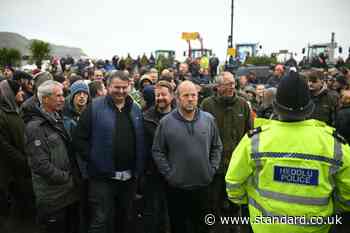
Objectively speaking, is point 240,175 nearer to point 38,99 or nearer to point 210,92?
point 38,99

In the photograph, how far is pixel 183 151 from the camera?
141 inches

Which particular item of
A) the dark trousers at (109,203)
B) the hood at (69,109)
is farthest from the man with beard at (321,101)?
the hood at (69,109)

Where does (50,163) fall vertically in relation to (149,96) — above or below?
below

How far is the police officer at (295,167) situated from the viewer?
2.10m

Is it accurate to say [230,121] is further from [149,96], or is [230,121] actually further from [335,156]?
[335,156]

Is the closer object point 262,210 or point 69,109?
point 262,210

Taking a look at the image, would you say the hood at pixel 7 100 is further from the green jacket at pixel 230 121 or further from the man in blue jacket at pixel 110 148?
the green jacket at pixel 230 121

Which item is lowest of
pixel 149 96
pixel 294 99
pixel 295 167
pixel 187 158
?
pixel 187 158

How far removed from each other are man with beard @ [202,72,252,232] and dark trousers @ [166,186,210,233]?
660mm

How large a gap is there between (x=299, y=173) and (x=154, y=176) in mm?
2158

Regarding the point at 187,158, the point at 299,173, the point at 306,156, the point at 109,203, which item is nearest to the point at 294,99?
the point at 306,156

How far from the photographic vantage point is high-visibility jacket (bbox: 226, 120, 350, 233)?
2.10 meters

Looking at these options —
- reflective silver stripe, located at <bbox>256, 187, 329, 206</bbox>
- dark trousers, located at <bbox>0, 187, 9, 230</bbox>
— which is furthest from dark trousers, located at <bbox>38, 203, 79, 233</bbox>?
reflective silver stripe, located at <bbox>256, 187, 329, 206</bbox>

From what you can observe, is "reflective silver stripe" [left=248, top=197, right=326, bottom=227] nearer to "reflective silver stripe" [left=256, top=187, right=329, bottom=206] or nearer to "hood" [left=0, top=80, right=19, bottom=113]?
"reflective silver stripe" [left=256, top=187, right=329, bottom=206]
